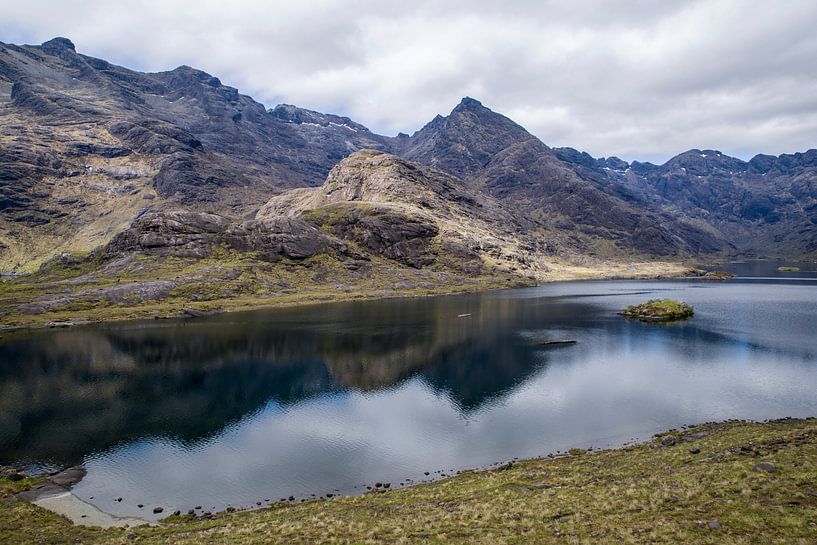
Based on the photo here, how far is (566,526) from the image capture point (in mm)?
24641

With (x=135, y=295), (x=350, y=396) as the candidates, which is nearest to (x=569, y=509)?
(x=350, y=396)

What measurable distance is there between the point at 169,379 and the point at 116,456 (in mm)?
33490

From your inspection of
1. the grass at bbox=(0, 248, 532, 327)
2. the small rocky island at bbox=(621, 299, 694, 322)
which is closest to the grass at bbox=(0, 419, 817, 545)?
the small rocky island at bbox=(621, 299, 694, 322)

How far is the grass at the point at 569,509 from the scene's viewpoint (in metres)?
22.6

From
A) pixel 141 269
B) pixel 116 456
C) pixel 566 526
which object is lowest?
pixel 116 456

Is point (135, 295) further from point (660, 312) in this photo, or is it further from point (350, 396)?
point (660, 312)

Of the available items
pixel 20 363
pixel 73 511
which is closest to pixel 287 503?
pixel 73 511

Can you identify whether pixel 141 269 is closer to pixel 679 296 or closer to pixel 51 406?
pixel 51 406

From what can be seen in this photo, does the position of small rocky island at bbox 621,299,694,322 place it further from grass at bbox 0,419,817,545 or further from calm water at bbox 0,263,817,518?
grass at bbox 0,419,817,545

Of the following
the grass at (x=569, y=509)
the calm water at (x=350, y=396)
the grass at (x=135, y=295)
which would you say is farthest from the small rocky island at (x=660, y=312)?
the grass at (x=135, y=295)

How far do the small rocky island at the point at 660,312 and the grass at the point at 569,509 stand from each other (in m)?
101

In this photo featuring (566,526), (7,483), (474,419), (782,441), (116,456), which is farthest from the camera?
(474,419)

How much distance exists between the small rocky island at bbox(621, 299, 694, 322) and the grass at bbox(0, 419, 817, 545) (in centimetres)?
10077

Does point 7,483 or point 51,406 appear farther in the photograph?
point 51,406
